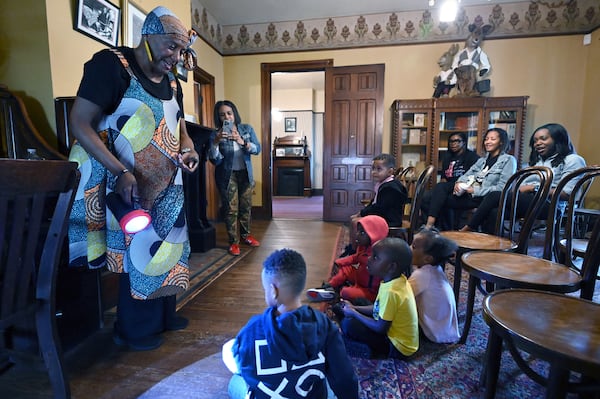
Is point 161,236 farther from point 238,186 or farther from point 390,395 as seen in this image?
point 238,186

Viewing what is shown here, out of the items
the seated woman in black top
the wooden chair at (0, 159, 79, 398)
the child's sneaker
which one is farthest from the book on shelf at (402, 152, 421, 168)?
the wooden chair at (0, 159, 79, 398)

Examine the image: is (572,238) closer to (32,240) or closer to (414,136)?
(32,240)

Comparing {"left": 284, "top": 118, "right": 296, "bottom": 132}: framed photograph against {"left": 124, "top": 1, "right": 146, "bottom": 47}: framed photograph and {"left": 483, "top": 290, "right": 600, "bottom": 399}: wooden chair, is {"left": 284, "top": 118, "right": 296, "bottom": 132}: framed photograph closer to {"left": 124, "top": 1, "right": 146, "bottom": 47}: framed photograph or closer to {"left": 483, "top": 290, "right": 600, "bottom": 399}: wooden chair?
{"left": 124, "top": 1, "right": 146, "bottom": 47}: framed photograph

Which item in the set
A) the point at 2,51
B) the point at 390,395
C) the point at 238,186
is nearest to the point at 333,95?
the point at 238,186

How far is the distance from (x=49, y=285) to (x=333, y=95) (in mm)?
4010

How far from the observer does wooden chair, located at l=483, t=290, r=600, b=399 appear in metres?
0.61

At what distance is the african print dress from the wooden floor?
0.28 metres

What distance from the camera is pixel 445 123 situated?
156 inches

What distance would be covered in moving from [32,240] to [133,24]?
1829 mm

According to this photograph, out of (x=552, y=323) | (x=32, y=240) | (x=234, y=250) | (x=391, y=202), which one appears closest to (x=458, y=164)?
(x=391, y=202)

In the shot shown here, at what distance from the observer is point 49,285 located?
2.76ft

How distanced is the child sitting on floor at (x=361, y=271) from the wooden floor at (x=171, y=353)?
0.85 ft

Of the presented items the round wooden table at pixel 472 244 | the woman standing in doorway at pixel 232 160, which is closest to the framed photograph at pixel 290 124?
the woman standing in doorway at pixel 232 160

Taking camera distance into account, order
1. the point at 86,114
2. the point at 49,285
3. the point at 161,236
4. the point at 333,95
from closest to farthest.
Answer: the point at 49,285, the point at 86,114, the point at 161,236, the point at 333,95
